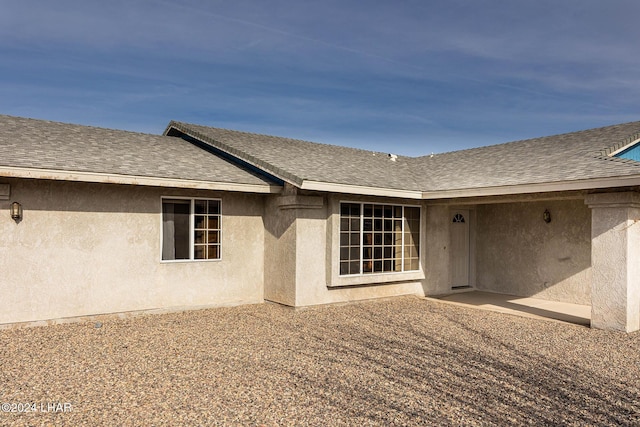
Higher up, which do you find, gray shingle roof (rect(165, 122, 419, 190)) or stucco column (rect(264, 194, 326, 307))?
gray shingle roof (rect(165, 122, 419, 190))

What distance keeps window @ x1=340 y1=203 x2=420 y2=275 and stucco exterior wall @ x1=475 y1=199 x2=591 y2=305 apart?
258 cm

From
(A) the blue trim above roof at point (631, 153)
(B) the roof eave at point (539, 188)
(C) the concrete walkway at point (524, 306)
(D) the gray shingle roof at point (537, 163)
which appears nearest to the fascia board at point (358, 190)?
(B) the roof eave at point (539, 188)

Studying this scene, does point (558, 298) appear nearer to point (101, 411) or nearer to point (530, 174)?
point (530, 174)

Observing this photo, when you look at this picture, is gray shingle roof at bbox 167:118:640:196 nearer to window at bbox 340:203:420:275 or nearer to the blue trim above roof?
the blue trim above roof

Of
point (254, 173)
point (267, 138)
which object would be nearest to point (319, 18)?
point (267, 138)

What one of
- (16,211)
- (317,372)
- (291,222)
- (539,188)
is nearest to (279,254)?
(291,222)

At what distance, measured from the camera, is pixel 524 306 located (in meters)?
10.3

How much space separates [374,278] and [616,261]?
4708 millimetres

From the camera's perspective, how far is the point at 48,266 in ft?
24.9

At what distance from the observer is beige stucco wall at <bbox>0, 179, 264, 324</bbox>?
741 cm

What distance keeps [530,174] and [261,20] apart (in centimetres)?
843

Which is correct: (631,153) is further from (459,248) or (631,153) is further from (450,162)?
(459,248)

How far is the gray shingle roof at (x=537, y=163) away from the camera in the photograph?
27.8ft

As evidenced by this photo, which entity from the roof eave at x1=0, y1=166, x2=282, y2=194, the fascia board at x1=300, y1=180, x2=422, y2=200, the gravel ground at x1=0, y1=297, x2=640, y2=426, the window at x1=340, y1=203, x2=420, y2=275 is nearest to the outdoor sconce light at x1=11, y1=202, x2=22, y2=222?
the roof eave at x1=0, y1=166, x2=282, y2=194
